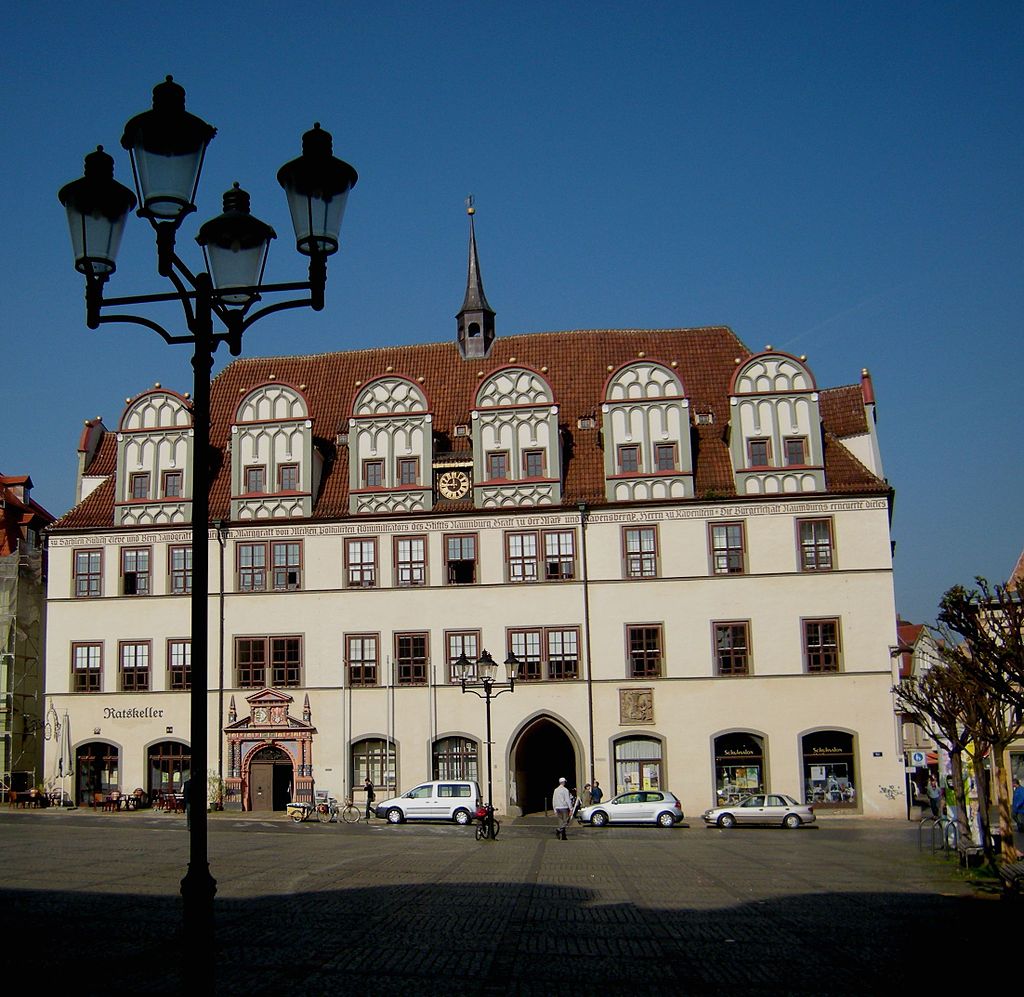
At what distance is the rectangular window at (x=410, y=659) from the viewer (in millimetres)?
45906

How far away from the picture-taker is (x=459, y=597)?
46.0 metres

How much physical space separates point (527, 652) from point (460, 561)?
427 cm

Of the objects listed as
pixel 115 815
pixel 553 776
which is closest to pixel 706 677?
pixel 553 776

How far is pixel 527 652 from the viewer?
45344mm

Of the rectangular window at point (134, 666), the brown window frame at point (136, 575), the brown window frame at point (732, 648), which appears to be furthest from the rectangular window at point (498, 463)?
the rectangular window at point (134, 666)

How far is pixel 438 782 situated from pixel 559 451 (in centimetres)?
1305

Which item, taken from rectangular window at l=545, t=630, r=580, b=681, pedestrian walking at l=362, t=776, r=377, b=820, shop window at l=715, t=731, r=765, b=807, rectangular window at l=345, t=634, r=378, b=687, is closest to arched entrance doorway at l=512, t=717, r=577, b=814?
rectangular window at l=545, t=630, r=580, b=681

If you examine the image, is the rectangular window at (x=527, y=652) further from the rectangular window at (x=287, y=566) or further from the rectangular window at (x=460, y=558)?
the rectangular window at (x=287, y=566)

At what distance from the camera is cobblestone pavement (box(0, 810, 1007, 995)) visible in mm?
13430

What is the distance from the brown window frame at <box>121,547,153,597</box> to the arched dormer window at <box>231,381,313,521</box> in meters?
3.90

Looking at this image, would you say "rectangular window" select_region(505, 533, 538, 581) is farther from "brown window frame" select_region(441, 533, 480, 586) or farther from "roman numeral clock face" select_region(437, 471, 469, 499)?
"roman numeral clock face" select_region(437, 471, 469, 499)

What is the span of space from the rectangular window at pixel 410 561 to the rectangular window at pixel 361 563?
0.90 meters

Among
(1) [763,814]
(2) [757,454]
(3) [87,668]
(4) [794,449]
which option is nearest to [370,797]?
(3) [87,668]

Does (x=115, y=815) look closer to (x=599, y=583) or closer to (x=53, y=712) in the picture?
(x=53, y=712)
